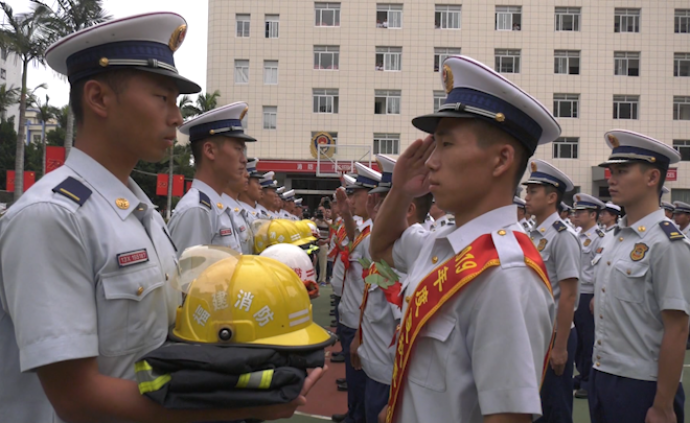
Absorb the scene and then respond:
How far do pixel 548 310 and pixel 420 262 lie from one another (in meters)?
0.56

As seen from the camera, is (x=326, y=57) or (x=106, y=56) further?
(x=326, y=57)

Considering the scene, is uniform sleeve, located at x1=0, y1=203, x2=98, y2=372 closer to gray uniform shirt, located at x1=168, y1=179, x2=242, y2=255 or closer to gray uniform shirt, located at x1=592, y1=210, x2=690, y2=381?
gray uniform shirt, located at x1=168, y1=179, x2=242, y2=255

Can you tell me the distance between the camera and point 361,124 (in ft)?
93.8

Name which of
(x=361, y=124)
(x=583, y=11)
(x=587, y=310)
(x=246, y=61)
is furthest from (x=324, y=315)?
(x=583, y=11)

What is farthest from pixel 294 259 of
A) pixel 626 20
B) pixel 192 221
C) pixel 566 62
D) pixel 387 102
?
pixel 626 20

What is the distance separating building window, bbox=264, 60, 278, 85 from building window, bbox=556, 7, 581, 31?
1509 centimetres

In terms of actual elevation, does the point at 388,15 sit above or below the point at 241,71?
above

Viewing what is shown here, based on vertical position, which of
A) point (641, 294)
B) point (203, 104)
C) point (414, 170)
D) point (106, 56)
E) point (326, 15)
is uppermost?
point (326, 15)

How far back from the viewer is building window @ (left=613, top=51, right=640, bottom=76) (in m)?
28.8

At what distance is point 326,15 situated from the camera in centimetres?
2880

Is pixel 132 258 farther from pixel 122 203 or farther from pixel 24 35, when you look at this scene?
pixel 24 35

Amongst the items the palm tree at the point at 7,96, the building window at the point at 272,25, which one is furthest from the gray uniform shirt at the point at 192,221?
the palm tree at the point at 7,96

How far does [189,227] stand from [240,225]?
49.4 inches

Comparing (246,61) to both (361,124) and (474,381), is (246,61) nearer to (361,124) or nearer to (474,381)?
(361,124)
